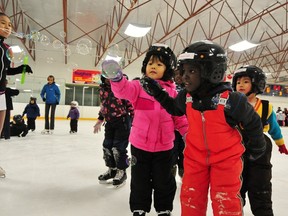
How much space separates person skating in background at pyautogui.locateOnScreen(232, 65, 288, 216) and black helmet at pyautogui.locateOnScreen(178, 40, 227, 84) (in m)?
0.49

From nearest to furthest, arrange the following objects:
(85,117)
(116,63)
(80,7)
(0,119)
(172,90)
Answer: (116,63) → (172,90) → (0,119) → (80,7) → (85,117)

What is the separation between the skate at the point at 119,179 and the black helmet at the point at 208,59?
1503 mm

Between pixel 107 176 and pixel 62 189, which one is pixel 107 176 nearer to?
pixel 107 176

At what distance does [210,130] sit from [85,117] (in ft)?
48.6

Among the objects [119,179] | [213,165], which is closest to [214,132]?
[213,165]

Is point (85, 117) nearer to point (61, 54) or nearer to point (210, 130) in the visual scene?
point (61, 54)

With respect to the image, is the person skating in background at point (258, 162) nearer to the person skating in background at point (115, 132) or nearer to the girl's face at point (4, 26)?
the person skating in background at point (115, 132)

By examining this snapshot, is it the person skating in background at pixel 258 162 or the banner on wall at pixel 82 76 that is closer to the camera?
the person skating in background at pixel 258 162

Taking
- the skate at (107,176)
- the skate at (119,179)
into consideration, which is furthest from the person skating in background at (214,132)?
the skate at (107,176)

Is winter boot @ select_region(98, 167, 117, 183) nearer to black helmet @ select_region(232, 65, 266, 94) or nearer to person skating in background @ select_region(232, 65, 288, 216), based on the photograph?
person skating in background @ select_region(232, 65, 288, 216)

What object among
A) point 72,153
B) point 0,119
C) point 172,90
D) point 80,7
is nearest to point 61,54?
point 80,7

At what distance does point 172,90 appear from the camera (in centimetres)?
171

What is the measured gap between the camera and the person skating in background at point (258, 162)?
1612mm

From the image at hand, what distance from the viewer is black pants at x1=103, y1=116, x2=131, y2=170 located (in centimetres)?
249
